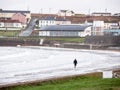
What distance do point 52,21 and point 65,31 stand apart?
143 cm

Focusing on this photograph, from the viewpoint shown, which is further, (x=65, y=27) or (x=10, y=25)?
(x=65, y=27)

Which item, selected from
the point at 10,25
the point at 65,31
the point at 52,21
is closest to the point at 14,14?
the point at 10,25

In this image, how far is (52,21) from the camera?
32.2 m

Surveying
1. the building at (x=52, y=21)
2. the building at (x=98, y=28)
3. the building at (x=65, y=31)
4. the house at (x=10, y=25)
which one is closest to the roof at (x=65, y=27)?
the building at (x=65, y=31)

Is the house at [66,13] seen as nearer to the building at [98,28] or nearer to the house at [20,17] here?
the building at [98,28]

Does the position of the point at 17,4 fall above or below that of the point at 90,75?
above

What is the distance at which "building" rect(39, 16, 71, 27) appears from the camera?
1240 inches

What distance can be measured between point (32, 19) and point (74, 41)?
411cm

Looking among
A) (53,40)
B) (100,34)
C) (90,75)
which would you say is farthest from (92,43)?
(90,75)

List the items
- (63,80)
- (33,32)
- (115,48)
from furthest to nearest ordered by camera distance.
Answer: (33,32), (115,48), (63,80)

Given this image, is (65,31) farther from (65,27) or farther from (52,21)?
(52,21)

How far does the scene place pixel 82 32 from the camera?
30922 millimetres

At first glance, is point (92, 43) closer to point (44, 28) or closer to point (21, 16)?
point (44, 28)

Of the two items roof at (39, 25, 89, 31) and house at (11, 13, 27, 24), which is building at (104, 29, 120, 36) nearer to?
roof at (39, 25, 89, 31)
